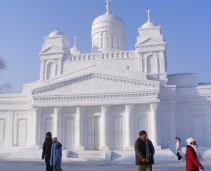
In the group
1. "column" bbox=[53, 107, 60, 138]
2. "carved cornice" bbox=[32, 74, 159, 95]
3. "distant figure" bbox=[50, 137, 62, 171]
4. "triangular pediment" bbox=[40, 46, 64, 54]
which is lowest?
"distant figure" bbox=[50, 137, 62, 171]

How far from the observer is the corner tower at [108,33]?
1428 inches

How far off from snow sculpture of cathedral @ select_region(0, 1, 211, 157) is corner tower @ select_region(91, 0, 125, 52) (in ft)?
20.2

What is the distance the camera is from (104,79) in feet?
84.3

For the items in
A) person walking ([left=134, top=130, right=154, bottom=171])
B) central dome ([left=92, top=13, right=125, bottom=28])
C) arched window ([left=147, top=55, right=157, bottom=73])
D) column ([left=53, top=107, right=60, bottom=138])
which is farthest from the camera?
central dome ([left=92, top=13, right=125, bottom=28])

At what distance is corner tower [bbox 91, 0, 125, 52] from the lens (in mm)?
36281

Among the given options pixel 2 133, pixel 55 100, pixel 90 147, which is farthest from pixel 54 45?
pixel 90 147

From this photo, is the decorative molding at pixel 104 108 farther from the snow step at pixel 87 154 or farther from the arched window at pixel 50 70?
the arched window at pixel 50 70

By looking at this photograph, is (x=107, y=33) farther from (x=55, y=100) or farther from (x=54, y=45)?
(x=55, y=100)

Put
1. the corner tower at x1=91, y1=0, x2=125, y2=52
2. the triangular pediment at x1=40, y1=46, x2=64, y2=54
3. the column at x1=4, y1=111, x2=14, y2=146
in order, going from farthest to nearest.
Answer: the corner tower at x1=91, y1=0, x2=125, y2=52
the triangular pediment at x1=40, y1=46, x2=64, y2=54
the column at x1=4, y1=111, x2=14, y2=146

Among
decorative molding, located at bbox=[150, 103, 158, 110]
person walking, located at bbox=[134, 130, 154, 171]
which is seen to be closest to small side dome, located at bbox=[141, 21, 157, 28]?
decorative molding, located at bbox=[150, 103, 158, 110]

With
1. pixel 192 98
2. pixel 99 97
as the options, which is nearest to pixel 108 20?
pixel 99 97

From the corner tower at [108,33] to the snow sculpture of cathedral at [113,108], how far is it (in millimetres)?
6155

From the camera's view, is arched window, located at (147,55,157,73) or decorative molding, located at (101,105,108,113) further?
arched window, located at (147,55,157,73)

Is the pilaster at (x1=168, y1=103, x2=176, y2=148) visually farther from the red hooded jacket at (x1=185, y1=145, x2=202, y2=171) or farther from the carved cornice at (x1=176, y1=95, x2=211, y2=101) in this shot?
the red hooded jacket at (x1=185, y1=145, x2=202, y2=171)
